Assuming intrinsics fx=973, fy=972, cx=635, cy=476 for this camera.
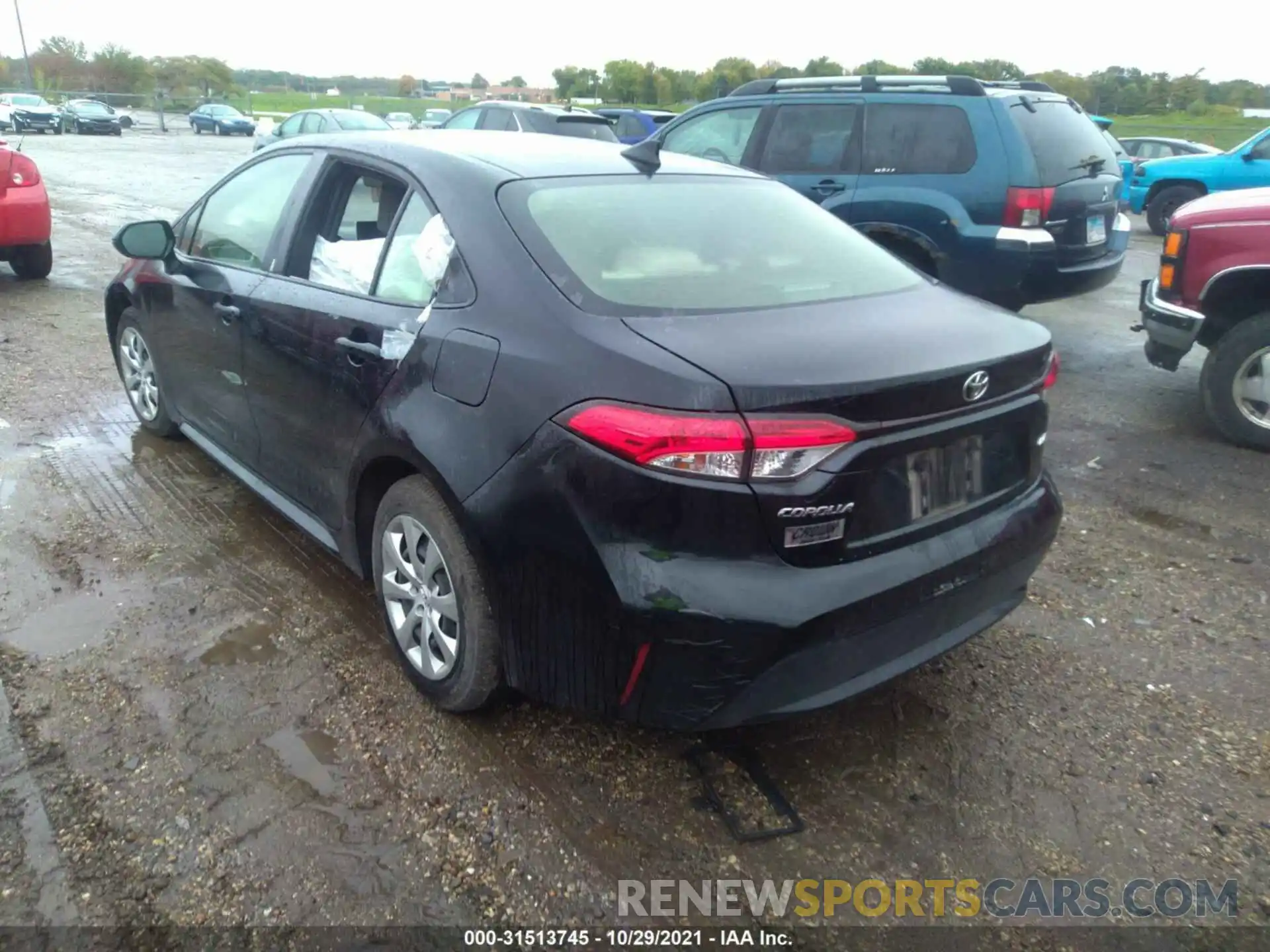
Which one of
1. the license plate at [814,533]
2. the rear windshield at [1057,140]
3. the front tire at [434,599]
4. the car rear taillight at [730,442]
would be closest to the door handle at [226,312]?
the front tire at [434,599]

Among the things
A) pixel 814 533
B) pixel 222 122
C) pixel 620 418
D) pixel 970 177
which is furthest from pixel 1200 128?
pixel 222 122

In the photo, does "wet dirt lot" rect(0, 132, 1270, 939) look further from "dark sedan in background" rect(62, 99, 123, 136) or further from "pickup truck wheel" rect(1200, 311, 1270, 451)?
"dark sedan in background" rect(62, 99, 123, 136)

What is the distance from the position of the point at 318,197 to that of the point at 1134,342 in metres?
6.86

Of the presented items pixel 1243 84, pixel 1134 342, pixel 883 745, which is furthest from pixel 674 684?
pixel 1243 84

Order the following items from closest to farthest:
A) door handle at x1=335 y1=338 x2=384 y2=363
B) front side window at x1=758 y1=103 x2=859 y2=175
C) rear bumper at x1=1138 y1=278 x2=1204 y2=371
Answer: door handle at x1=335 y1=338 x2=384 y2=363 → rear bumper at x1=1138 y1=278 x2=1204 y2=371 → front side window at x1=758 y1=103 x2=859 y2=175

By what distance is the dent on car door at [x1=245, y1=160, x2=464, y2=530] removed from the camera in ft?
9.77

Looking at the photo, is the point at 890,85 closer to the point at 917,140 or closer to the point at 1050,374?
the point at 917,140

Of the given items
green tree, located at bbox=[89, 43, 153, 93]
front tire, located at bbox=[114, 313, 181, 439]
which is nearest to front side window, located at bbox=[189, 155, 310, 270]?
front tire, located at bbox=[114, 313, 181, 439]

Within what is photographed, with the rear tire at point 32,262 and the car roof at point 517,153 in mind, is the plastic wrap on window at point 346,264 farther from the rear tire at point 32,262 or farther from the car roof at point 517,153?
the rear tire at point 32,262

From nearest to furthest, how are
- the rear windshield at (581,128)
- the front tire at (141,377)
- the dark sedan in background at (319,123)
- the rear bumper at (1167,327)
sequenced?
the front tire at (141,377), the rear bumper at (1167,327), the rear windshield at (581,128), the dark sedan in background at (319,123)

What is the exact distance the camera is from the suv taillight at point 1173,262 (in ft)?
18.1

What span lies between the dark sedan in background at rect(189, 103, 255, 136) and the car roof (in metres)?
42.9

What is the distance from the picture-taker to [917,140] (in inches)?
276

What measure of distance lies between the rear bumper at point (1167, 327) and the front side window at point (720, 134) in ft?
11.8
